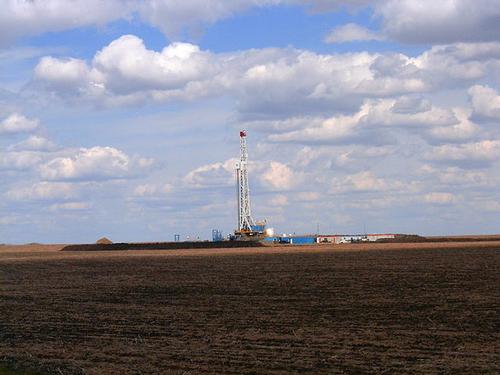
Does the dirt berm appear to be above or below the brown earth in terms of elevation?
above

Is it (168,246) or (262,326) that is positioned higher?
(168,246)

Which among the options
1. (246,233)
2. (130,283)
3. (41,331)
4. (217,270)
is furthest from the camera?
(246,233)

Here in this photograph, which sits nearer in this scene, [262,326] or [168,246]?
[262,326]

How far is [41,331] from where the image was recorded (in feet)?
97.2

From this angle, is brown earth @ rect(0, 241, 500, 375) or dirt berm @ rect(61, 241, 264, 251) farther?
dirt berm @ rect(61, 241, 264, 251)

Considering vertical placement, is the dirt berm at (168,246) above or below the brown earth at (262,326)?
above

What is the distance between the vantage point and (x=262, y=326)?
28688mm

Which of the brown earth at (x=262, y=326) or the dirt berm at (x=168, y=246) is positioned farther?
the dirt berm at (x=168, y=246)

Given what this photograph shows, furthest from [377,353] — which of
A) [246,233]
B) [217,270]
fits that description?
[246,233]

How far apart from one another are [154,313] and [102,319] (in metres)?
2.37

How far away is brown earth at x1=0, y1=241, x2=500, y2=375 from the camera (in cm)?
2211

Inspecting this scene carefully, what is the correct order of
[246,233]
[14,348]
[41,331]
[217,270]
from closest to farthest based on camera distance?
[14,348]
[41,331]
[217,270]
[246,233]

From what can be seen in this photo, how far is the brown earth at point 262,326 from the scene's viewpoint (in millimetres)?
22109

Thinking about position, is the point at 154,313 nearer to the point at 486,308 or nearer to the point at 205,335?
the point at 205,335
